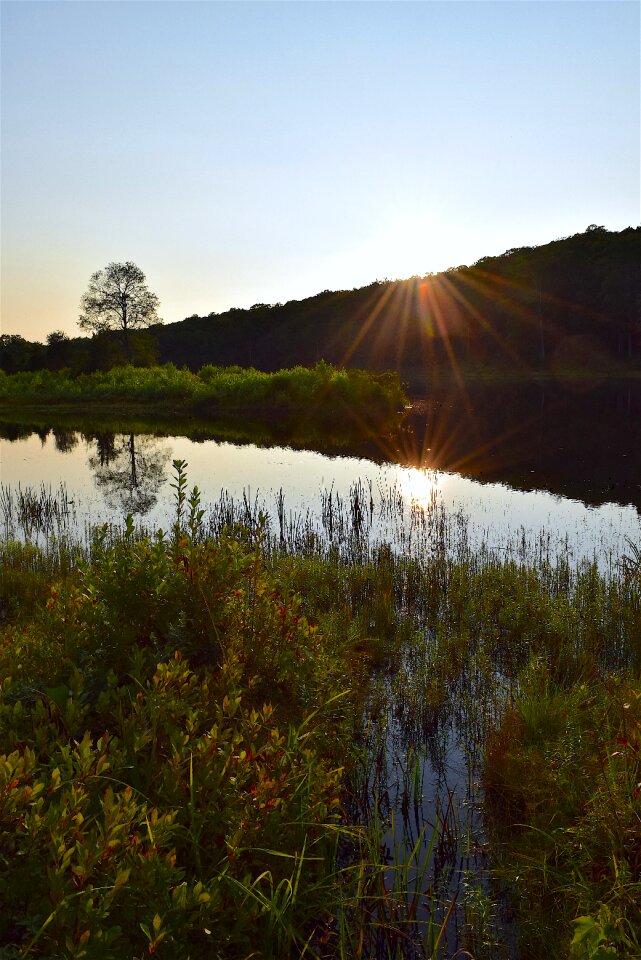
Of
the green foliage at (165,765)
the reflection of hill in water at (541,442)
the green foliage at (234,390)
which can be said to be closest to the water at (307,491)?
the reflection of hill in water at (541,442)

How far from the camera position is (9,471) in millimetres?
22859

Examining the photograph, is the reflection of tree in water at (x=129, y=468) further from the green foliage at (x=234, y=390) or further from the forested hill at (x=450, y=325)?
the forested hill at (x=450, y=325)

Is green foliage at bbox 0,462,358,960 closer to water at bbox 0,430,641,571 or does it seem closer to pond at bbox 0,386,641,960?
pond at bbox 0,386,641,960

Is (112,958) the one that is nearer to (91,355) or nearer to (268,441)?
(268,441)

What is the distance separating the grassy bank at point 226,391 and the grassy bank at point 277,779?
32.3m

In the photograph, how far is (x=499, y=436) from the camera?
28312 mm

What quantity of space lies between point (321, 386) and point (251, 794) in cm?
3853

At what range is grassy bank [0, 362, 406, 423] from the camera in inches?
1589

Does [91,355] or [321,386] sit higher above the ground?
[91,355]

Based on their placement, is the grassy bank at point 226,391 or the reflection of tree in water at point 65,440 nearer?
the reflection of tree in water at point 65,440

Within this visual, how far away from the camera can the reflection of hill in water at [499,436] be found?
18781mm

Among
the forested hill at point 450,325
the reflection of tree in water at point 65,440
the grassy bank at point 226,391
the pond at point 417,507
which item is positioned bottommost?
the pond at point 417,507

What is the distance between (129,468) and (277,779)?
2211cm

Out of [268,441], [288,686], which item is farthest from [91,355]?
[288,686]
